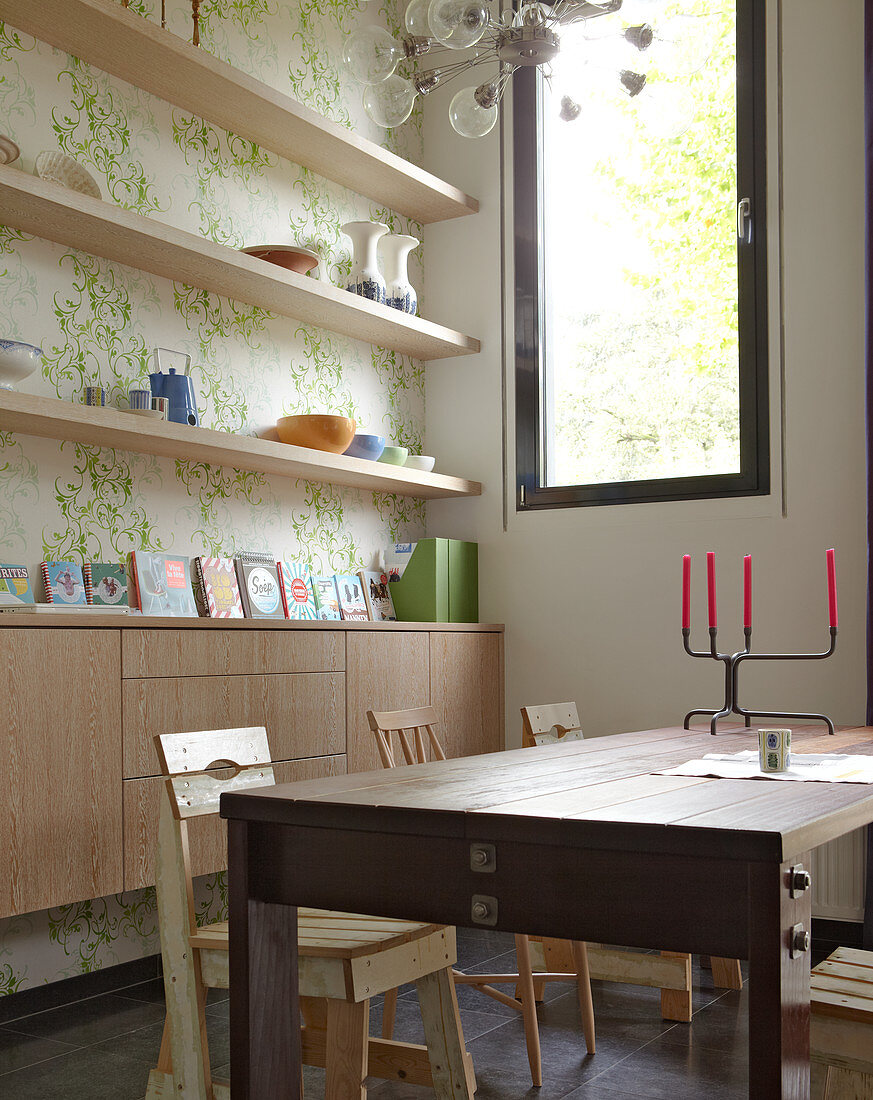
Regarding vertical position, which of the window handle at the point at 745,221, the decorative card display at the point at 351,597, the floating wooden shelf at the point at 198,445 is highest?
the window handle at the point at 745,221

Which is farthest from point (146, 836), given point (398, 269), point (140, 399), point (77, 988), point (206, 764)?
point (398, 269)

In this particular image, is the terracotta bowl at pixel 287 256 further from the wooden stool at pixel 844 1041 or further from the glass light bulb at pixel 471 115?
the wooden stool at pixel 844 1041

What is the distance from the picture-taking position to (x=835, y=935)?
135 inches

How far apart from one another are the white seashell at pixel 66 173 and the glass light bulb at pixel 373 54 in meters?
0.93

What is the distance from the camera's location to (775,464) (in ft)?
12.0

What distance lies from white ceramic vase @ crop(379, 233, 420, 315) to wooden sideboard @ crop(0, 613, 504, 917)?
49.8 inches

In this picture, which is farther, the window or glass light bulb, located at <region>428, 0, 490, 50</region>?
the window

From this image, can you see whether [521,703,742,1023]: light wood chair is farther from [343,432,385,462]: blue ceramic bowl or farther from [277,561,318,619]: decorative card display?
[343,432,385,462]: blue ceramic bowl

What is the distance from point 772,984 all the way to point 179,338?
2702 mm

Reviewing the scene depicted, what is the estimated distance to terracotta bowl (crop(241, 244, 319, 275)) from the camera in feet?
11.3

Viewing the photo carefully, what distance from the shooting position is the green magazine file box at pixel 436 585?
13.2 feet

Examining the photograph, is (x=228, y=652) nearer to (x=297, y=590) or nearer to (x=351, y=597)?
(x=297, y=590)

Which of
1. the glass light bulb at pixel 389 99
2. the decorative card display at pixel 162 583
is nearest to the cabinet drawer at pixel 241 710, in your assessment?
the decorative card display at pixel 162 583

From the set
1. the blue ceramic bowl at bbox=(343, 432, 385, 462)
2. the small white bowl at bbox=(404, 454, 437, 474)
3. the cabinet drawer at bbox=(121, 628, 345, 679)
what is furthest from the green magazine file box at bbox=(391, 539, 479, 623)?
the cabinet drawer at bbox=(121, 628, 345, 679)
